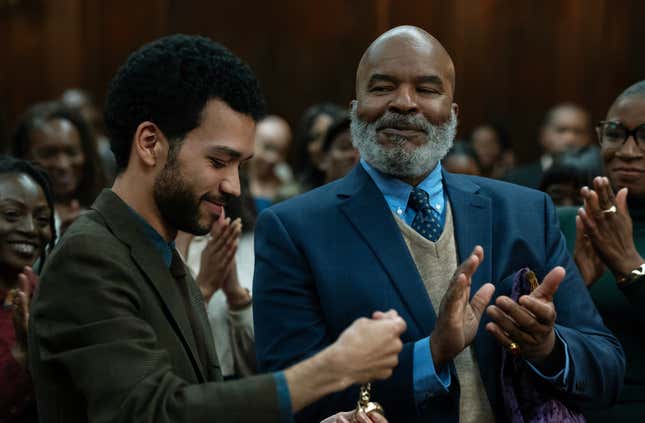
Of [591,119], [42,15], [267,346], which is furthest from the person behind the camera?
[42,15]

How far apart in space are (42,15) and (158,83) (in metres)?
6.36

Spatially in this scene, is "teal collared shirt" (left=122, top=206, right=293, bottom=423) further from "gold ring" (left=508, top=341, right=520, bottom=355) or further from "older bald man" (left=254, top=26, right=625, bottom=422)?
"gold ring" (left=508, top=341, right=520, bottom=355)

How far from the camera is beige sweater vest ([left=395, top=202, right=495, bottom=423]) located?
2.36 metres

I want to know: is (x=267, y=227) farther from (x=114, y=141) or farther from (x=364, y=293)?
(x=114, y=141)

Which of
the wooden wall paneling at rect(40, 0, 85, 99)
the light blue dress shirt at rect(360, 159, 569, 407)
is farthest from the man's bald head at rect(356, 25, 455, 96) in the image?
the wooden wall paneling at rect(40, 0, 85, 99)

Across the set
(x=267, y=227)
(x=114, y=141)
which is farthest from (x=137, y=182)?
(x=267, y=227)

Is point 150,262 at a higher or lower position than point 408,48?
lower

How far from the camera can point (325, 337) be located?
2.34 metres

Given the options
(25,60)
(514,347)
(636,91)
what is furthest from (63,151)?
(25,60)

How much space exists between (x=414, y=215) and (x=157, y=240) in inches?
29.1

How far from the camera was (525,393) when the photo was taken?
91.6 inches

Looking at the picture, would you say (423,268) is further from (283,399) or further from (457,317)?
(283,399)

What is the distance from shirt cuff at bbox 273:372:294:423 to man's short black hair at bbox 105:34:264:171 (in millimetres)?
554

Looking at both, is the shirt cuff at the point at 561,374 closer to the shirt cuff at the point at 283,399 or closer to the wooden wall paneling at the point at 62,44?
the shirt cuff at the point at 283,399
